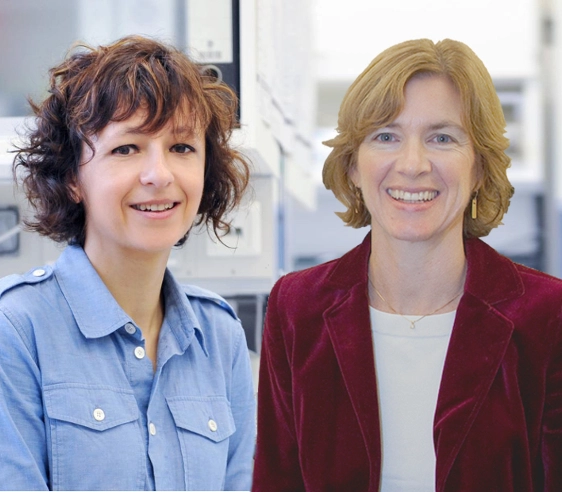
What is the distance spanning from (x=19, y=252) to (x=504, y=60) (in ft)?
13.4

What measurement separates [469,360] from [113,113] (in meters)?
0.61

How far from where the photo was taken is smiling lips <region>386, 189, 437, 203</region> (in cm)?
98

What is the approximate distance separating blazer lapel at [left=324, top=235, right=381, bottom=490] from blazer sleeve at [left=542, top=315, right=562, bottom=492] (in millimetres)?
202

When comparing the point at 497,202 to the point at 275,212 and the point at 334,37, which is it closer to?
the point at 275,212

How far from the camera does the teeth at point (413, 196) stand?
98 centimetres

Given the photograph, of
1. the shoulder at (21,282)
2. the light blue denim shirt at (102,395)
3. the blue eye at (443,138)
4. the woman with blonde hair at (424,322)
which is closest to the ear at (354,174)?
the woman with blonde hair at (424,322)

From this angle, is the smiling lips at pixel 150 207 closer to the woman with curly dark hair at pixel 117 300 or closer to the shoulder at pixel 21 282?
the woman with curly dark hair at pixel 117 300

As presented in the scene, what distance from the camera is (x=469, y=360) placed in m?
0.99

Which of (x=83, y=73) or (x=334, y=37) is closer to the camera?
(x=83, y=73)

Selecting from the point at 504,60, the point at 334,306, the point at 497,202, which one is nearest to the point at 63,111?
the point at 334,306

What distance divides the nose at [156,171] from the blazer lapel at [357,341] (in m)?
0.28

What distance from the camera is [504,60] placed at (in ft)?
17.2

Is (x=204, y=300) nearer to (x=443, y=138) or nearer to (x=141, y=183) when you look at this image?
(x=141, y=183)

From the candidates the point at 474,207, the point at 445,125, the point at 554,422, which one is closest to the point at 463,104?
the point at 445,125
